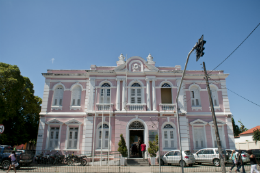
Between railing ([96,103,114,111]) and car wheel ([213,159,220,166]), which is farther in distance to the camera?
railing ([96,103,114,111])

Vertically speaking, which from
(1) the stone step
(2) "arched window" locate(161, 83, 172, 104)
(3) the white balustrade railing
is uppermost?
(2) "arched window" locate(161, 83, 172, 104)

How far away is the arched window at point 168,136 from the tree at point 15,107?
14.7 meters

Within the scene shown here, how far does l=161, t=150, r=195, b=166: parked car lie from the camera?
15.5 metres

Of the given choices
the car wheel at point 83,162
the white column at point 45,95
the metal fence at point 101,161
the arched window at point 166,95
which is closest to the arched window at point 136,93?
the arched window at point 166,95

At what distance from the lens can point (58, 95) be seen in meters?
20.5

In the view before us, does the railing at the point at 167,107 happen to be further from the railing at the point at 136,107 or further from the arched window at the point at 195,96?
the arched window at the point at 195,96

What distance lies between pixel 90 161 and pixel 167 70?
470 inches

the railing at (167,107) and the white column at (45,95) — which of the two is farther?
the white column at (45,95)

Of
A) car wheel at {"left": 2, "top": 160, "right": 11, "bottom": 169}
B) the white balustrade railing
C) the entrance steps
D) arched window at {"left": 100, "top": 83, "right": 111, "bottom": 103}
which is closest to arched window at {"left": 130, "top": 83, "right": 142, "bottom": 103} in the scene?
the white balustrade railing

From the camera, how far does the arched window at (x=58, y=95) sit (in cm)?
2028

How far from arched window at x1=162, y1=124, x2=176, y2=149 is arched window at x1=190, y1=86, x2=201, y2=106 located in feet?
12.7

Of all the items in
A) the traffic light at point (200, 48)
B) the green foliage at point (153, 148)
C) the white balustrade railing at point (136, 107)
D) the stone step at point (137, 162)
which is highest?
the traffic light at point (200, 48)

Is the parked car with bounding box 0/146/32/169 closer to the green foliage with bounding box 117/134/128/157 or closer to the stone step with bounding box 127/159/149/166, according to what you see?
the green foliage with bounding box 117/134/128/157

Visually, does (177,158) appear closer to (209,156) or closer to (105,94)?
(209,156)
